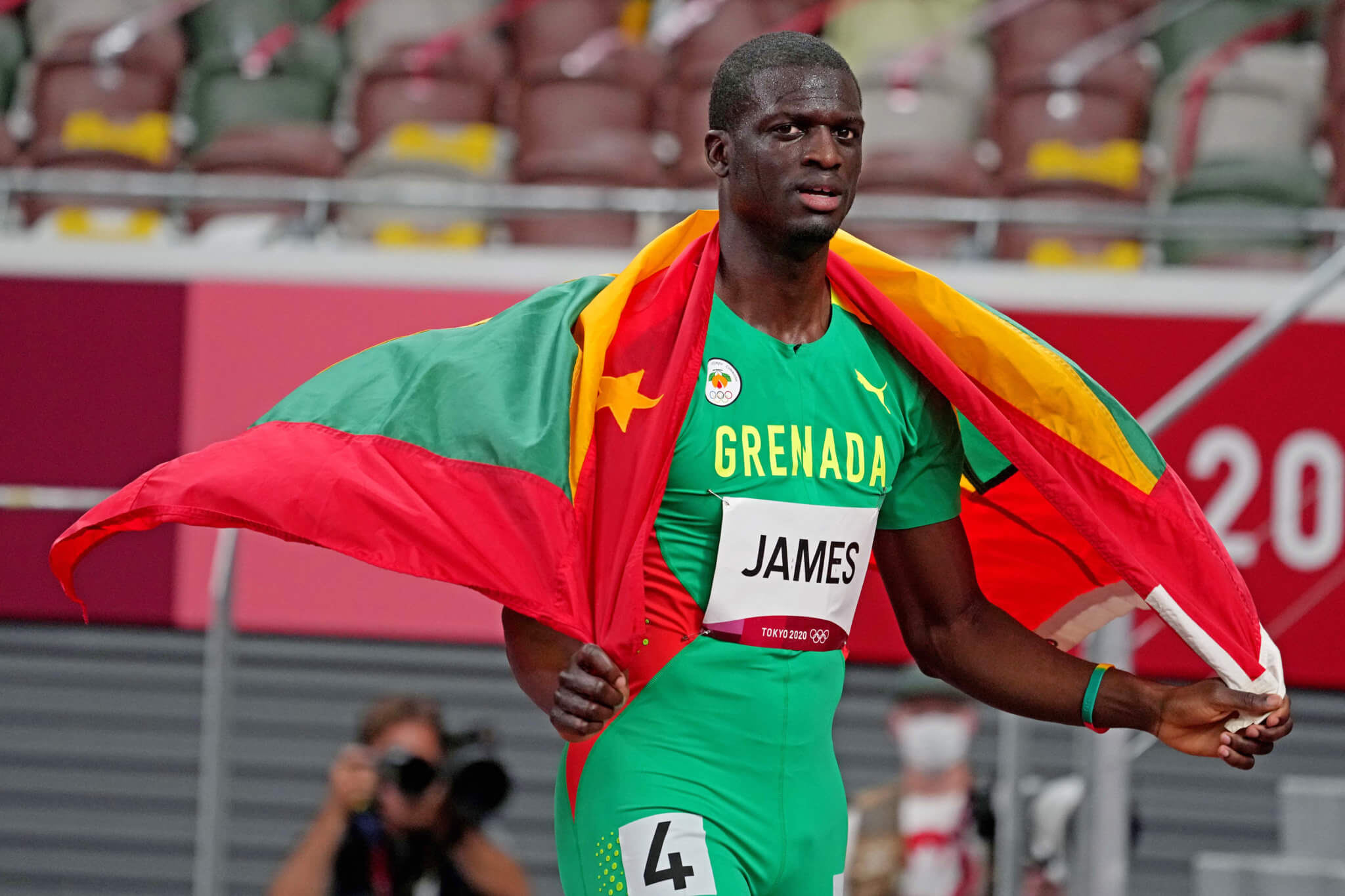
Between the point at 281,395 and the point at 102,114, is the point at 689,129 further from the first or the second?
the point at 102,114

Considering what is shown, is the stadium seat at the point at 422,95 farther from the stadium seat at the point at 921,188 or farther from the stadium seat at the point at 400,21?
the stadium seat at the point at 921,188

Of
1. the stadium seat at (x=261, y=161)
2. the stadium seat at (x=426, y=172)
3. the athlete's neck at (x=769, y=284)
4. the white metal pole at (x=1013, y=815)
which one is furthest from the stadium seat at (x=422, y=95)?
the athlete's neck at (x=769, y=284)

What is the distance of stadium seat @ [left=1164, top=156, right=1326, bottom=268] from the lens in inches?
272

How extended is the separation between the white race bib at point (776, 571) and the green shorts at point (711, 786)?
3 centimetres

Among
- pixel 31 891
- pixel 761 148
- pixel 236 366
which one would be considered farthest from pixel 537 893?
pixel 761 148

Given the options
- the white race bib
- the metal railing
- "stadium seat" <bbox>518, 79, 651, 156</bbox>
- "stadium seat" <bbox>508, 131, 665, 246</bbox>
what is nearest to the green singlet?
the white race bib

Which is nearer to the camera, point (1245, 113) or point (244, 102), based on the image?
point (1245, 113)

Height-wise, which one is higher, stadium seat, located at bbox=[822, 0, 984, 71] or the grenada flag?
stadium seat, located at bbox=[822, 0, 984, 71]

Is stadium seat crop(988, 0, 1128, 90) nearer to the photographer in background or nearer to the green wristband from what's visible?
the photographer in background

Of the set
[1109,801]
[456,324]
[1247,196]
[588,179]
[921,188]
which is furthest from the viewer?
[588,179]

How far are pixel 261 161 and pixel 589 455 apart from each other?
5420mm

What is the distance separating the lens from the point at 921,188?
7098 millimetres

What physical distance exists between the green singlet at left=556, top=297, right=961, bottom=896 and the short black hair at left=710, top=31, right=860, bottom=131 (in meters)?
0.27

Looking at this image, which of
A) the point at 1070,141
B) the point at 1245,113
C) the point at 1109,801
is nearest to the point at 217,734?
the point at 1109,801
